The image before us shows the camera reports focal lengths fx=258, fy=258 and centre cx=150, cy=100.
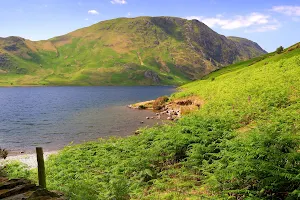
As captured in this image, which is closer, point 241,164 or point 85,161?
point 241,164

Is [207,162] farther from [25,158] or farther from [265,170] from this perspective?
[25,158]

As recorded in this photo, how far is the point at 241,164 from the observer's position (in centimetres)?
1383

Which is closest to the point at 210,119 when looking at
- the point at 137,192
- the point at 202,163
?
the point at 202,163

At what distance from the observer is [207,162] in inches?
751

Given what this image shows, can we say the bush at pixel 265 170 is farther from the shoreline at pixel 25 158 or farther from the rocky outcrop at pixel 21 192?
the shoreline at pixel 25 158

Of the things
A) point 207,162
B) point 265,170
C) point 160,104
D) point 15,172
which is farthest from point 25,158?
point 160,104

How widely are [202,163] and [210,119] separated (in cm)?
1022

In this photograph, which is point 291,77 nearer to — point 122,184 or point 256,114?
point 256,114

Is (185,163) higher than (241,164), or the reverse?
(241,164)

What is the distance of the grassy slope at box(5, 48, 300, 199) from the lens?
1272cm

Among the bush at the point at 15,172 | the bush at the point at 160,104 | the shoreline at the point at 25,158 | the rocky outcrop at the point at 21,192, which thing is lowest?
the shoreline at the point at 25,158

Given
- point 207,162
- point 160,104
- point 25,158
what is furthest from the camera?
point 160,104

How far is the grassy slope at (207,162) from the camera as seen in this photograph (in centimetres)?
1272

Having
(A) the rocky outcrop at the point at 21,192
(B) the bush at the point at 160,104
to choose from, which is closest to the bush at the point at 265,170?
(A) the rocky outcrop at the point at 21,192
